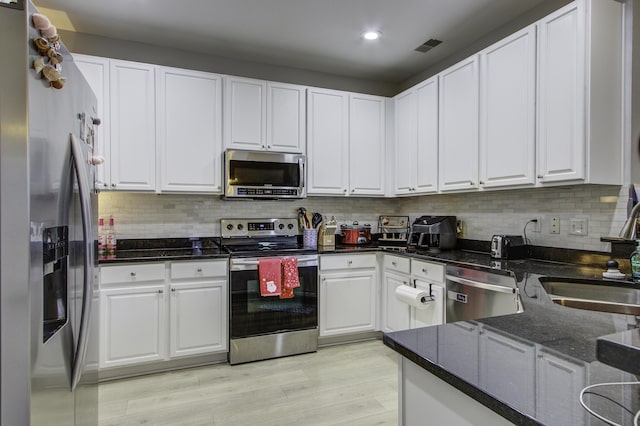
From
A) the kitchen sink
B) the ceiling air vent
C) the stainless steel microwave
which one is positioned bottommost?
the kitchen sink

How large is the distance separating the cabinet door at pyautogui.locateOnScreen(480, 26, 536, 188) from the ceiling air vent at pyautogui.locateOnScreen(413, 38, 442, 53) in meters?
0.59

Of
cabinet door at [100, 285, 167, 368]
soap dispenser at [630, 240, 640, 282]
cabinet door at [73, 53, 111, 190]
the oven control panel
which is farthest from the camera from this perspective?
the oven control panel

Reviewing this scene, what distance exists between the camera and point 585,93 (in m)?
2.09

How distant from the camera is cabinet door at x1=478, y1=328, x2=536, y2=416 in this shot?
658mm

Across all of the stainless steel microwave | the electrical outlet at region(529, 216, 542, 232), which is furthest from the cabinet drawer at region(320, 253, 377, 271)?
the electrical outlet at region(529, 216, 542, 232)

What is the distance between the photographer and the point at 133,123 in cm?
294

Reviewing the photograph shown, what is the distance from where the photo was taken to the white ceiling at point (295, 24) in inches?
104

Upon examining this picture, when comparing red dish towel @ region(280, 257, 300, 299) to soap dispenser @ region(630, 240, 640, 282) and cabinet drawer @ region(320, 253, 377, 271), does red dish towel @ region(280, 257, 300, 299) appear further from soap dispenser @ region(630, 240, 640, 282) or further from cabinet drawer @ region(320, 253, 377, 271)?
soap dispenser @ region(630, 240, 640, 282)

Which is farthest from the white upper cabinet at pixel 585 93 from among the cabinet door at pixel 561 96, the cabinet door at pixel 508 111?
the cabinet door at pixel 508 111

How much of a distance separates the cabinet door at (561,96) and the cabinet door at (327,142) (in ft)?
5.80

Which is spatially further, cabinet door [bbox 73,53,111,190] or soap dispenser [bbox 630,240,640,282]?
cabinet door [bbox 73,53,111,190]

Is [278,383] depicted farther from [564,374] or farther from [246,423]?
[564,374]

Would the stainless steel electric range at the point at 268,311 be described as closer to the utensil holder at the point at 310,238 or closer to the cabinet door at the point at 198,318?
the cabinet door at the point at 198,318

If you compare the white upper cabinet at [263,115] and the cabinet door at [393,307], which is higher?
the white upper cabinet at [263,115]
